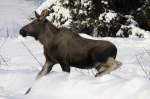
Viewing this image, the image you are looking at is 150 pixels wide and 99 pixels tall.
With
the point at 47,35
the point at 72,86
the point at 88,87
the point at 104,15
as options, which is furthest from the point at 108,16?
the point at 88,87

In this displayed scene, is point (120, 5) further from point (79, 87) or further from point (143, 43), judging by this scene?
point (79, 87)

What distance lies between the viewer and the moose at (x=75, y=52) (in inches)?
237

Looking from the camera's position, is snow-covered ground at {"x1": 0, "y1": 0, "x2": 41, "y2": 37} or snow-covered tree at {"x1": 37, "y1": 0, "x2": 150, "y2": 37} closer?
snow-covered tree at {"x1": 37, "y1": 0, "x2": 150, "y2": 37}

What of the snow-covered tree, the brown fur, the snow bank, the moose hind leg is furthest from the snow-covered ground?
the snow bank

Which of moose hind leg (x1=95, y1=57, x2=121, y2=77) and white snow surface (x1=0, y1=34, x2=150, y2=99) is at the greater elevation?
white snow surface (x1=0, y1=34, x2=150, y2=99)

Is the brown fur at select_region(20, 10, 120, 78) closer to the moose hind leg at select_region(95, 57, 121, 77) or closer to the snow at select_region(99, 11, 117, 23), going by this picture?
the moose hind leg at select_region(95, 57, 121, 77)

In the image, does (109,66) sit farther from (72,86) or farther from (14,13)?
(14,13)

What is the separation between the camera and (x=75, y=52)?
19.9ft

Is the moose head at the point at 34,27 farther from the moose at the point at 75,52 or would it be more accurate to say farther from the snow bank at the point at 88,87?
the snow bank at the point at 88,87

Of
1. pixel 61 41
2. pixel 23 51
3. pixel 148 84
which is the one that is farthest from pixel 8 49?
pixel 148 84

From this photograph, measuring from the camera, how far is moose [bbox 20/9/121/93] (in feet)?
19.7

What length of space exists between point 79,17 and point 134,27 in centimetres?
145

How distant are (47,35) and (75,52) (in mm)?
415

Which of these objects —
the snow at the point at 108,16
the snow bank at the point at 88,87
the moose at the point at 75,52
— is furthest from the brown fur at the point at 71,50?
the snow at the point at 108,16
